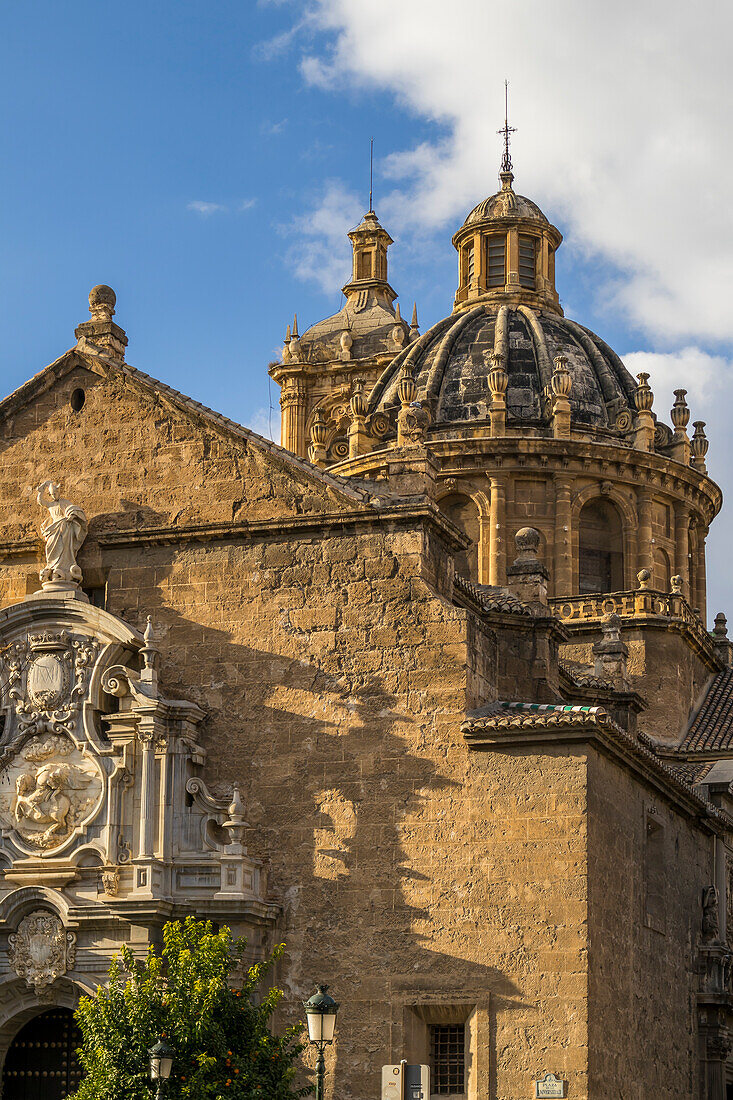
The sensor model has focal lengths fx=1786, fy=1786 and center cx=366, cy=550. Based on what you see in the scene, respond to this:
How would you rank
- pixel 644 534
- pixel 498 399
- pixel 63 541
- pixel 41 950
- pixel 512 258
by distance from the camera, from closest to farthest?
pixel 41 950 → pixel 63 541 → pixel 644 534 → pixel 498 399 → pixel 512 258

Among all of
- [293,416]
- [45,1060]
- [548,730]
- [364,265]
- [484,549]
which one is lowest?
[45,1060]

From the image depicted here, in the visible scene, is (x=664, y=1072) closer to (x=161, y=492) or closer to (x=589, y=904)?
(x=589, y=904)

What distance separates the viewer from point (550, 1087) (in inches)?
900

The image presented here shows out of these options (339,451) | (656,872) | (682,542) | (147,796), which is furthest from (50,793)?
(339,451)

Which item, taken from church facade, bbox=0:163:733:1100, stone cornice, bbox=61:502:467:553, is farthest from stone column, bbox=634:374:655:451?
stone cornice, bbox=61:502:467:553

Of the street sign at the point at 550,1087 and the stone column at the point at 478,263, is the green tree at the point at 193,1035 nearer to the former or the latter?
the street sign at the point at 550,1087

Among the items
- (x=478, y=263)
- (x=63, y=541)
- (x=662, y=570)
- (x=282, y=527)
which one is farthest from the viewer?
(x=478, y=263)

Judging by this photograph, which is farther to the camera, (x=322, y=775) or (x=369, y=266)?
(x=369, y=266)

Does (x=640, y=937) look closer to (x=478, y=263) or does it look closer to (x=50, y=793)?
(x=50, y=793)

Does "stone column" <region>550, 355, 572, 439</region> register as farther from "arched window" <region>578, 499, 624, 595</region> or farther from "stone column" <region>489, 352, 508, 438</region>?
"arched window" <region>578, 499, 624, 595</region>

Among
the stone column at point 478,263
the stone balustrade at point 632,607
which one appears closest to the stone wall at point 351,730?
the stone balustrade at point 632,607

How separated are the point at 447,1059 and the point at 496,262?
3436cm

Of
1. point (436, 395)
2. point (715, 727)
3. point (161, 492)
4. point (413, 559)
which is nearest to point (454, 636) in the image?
point (413, 559)

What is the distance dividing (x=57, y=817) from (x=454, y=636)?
20.6ft
